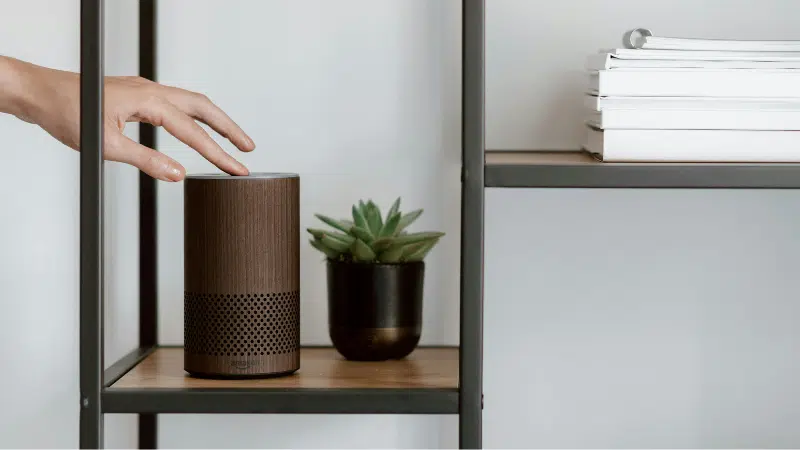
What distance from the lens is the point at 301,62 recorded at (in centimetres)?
129

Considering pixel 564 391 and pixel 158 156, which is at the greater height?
pixel 158 156

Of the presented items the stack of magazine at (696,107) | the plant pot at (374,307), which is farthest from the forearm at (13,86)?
the stack of magazine at (696,107)

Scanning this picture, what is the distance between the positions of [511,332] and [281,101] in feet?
1.50

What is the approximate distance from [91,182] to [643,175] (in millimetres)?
558

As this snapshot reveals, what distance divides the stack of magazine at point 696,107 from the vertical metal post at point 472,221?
147 millimetres

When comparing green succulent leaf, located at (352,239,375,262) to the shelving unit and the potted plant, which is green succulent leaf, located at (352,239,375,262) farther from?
the shelving unit

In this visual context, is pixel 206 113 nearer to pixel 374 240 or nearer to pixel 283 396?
pixel 374 240

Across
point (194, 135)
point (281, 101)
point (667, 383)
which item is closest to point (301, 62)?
point (281, 101)

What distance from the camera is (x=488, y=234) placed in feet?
4.29

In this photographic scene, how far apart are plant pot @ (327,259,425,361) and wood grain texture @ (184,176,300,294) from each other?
0.13 m

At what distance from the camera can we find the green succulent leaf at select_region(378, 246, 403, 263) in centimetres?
114

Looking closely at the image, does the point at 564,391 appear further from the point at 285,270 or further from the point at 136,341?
the point at 136,341

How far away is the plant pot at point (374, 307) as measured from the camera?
113 centimetres

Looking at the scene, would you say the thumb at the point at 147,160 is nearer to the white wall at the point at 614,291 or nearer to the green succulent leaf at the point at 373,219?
the green succulent leaf at the point at 373,219
